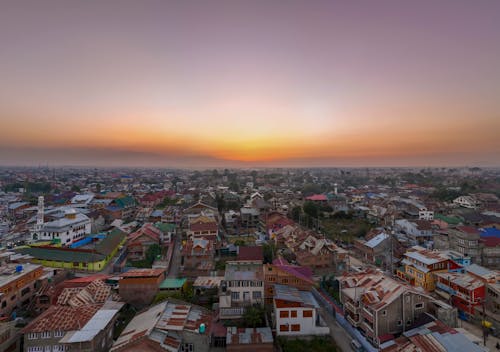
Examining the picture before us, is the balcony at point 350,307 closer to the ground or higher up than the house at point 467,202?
closer to the ground

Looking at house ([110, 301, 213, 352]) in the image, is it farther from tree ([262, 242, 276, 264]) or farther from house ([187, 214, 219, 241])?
house ([187, 214, 219, 241])

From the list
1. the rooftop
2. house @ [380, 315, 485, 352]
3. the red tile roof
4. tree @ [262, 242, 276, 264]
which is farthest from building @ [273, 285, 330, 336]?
tree @ [262, 242, 276, 264]

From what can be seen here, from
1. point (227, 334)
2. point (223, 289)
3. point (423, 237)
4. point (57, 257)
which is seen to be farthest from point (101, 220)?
point (423, 237)

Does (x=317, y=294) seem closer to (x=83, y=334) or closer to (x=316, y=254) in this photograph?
(x=316, y=254)

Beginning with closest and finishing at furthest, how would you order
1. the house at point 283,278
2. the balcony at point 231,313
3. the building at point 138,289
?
the balcony at point 231,313 < the building at point 138,289 < the house at point 283,278

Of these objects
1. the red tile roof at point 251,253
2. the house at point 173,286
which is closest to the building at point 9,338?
the house at point 173,286

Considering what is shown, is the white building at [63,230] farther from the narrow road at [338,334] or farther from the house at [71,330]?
the narrow road at [338,334]

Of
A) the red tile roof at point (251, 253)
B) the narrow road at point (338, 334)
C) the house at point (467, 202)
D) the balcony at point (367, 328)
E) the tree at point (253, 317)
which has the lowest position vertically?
the narrow road at point (338, 334)
